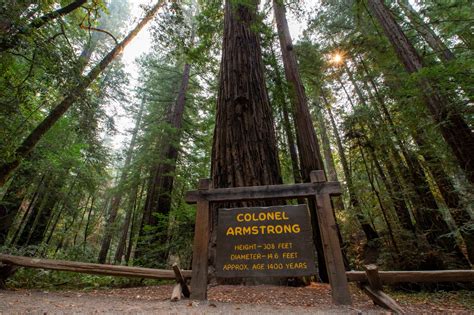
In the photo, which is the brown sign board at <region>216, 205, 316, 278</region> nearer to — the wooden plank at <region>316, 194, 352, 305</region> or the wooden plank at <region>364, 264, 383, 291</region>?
the wooden plank at <region>316, 194, 352, 305</region>

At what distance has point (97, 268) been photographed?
136 inches

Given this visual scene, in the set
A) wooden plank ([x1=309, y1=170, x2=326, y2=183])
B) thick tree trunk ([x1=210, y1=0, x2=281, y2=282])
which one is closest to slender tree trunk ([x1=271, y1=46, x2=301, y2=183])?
thick tree trunk ([x1=210, y1=0, x2=281, y2=282])

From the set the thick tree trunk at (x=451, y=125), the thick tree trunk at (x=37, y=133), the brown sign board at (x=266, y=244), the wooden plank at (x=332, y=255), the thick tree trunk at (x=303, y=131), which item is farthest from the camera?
the thick tree trunk at (x=303, y=131)

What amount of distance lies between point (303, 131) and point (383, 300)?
4737 millimetres

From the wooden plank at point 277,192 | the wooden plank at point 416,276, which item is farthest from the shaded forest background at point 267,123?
the wooden plank at point 416,276

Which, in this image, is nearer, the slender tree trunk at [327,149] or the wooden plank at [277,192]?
the wooden plank at [277,192]

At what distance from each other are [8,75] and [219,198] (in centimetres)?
528

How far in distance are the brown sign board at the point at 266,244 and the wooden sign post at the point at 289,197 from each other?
7.0 inches

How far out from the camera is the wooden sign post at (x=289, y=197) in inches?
102

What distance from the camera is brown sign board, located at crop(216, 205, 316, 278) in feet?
8.77

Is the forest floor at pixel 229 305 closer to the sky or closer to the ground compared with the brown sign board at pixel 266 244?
closer to the ground

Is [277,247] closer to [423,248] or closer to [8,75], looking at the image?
[423,248]

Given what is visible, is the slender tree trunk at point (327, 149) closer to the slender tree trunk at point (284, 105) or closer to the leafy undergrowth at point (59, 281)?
the slender tree trunk at point (284, 105)

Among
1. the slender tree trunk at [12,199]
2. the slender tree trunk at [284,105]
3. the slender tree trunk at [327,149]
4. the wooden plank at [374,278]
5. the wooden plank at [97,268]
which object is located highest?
the slender tree trunk at [327,149]
